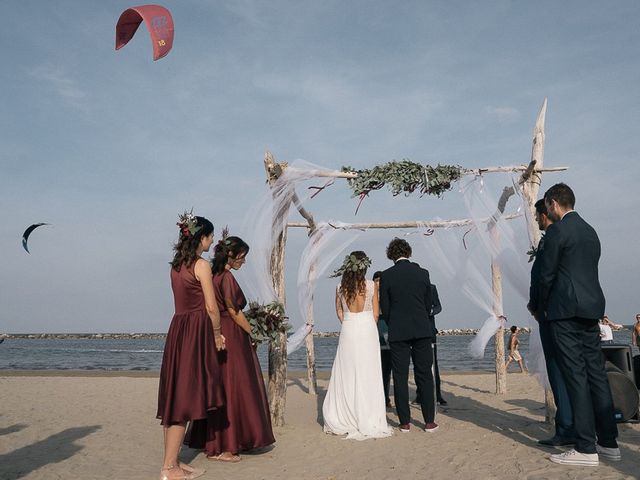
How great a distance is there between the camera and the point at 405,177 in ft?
21.7

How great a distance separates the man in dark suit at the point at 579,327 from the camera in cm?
403

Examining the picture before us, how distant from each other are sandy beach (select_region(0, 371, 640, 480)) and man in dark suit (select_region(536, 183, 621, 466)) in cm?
21

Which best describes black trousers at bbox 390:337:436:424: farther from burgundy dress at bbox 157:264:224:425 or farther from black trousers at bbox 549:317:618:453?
burgundy dress at bbox 157:264:224:425

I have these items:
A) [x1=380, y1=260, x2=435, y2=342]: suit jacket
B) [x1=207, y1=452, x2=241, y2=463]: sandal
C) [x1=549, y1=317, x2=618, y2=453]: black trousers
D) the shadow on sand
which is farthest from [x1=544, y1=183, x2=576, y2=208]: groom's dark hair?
the shadow on sand

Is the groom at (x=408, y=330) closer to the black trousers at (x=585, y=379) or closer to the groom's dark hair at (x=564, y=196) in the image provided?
the black trousers at (x=585, y=379)

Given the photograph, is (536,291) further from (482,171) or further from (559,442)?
(482,171)

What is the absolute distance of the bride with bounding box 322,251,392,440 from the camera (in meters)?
5.67

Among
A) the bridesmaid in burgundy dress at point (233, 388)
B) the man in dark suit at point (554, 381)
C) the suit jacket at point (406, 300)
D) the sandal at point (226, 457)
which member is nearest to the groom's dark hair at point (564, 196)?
the man in dark suit at point (554, 381)

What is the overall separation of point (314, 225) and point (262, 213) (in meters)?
2.33

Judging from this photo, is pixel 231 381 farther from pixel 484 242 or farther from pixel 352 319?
pixel 484 242

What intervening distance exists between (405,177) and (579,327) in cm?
299

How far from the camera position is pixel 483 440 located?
5223 millimetres

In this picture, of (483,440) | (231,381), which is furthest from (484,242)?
(231,381)

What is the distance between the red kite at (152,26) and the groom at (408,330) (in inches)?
122
